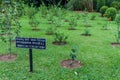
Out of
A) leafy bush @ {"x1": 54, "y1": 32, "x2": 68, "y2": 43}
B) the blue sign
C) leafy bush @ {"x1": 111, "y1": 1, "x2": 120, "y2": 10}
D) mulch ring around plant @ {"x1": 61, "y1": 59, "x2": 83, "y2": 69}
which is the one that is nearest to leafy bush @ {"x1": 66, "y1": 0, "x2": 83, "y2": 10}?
leafy bush @ {"x1": 111, "y1": 1, "x2": 120, "y2": 10}

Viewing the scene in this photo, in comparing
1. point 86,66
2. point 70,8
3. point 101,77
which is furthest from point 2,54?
point 70,8

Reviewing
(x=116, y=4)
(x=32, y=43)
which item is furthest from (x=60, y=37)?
(x=116, y=4)

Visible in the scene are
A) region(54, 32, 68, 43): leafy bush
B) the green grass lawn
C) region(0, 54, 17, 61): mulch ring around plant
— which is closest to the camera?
the green grass lawn

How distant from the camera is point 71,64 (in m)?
6.47

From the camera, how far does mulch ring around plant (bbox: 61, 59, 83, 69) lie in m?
6.47

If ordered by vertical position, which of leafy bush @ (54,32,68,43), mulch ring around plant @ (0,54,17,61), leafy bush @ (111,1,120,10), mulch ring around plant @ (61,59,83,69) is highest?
leafy bush @ (111,1,120,10)

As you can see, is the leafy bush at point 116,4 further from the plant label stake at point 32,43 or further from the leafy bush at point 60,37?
the plant label stake at point 32,43

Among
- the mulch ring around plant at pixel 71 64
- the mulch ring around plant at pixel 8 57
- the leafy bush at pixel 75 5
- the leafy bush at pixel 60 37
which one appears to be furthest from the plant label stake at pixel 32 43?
the leafy bush at pixel 75 5

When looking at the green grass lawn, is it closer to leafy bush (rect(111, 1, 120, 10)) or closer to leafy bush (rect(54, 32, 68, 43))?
leafy bush (rect(54, 32, 68, 43))

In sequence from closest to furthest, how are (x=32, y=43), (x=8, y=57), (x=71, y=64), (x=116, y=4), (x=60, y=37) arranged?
(x=32, y=43), (x=71, y=64), (x=8, y=57), (x=60, y=37), (x=116, y=4)

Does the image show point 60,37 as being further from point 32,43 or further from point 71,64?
point 32,43

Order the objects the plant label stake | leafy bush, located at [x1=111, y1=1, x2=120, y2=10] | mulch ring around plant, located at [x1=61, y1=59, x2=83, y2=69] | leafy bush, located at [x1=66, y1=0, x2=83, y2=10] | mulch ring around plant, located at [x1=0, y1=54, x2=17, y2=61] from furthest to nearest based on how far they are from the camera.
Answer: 1. leafy bush, located at [x1=66, y1=0, x2=83, y2=10]
2. leafy bush, located at [x1=111, y1=1, x2=120, y2=10]
3. mulch ring around plant, located at [x1=0, y1=54, x2=17, y2=61]
4. mulch ring around plant, located at [x1=61, y1=59, x2=83, y2=69]
5. the plant label stake

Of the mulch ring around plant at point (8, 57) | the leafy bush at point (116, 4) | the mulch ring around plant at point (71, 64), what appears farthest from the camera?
the leafy bush at point (116, 4)

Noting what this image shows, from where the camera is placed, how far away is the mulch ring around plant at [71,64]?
255 inches
